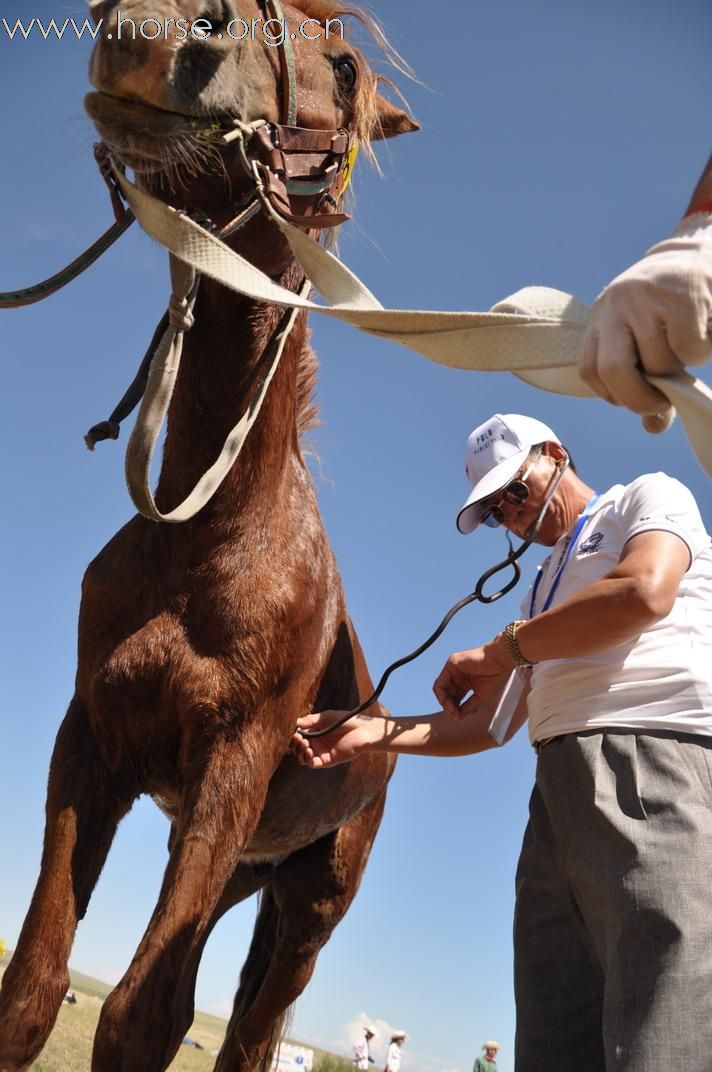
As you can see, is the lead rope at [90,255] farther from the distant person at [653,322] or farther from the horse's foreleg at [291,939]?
the horse's foreleg at [291,939]

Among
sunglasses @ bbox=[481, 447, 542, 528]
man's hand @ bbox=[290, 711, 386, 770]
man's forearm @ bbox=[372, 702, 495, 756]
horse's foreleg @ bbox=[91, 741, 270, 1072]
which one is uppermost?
sunglasses @ bbox=[481, 447, 542, 528]

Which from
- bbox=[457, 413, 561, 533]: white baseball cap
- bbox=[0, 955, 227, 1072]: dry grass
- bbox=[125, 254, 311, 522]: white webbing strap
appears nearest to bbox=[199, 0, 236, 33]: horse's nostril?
bbox=[125, 254, 311, 522]: white webbing strap

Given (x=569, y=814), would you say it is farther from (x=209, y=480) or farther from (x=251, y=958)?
(x=251, y=958)

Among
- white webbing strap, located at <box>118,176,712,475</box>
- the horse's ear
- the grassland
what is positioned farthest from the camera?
the grassland

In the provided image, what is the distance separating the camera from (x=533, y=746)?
3.04 meters

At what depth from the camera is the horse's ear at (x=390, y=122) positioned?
4051 mm

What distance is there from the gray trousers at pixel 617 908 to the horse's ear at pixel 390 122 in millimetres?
2457

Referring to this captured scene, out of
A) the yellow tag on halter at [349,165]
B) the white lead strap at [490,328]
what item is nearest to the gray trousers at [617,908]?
the white lead strap at [490,328]

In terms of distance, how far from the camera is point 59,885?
3.07 meters

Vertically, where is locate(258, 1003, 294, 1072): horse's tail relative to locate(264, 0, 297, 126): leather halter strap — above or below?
below

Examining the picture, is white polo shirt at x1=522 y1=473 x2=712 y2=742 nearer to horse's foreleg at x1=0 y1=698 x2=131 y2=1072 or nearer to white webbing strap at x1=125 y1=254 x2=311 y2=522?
white webbing strap at x1=125 y1=254 x2=311 y2=522

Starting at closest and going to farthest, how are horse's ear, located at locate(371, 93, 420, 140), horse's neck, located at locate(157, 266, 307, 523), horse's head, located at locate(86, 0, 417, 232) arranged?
horse's head, located at locate(86, 0, 417, 232)
horse's neck, located at locate(157, 266, 307, 523)
horse's ear, located at locate(371, 93, 420, 140)

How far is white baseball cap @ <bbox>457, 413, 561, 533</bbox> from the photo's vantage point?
326 centimetres

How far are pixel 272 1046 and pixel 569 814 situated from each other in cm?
267
